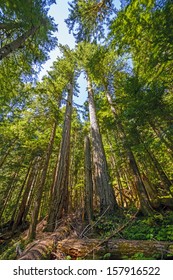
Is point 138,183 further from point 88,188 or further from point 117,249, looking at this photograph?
point 117,249

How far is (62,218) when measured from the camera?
18.4 ft

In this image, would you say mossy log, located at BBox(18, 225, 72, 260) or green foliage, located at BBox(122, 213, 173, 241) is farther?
green foliage, located at BBox(122, 213, 173, 241)

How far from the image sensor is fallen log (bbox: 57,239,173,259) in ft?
8.07

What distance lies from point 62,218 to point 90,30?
8.58m

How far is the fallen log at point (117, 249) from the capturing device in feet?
8.07

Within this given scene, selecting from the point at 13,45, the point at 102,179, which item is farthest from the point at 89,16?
the point at 102,179

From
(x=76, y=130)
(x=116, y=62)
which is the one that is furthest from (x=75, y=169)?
(x=116, y=62)

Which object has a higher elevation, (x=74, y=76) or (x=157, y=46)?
(x=74, y=76)

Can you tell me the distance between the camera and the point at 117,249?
2740mm

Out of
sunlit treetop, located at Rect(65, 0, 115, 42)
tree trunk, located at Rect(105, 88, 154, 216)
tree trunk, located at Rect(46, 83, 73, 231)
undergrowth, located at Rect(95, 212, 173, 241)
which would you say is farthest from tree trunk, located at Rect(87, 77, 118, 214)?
sunlit treetop, located at Rect(65, 0, 115, 42)

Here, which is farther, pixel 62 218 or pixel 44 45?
pixel 44 45

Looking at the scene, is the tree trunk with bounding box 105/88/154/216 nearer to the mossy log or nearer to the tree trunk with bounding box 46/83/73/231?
the tree trunk with bounding box 46/83/73/231
